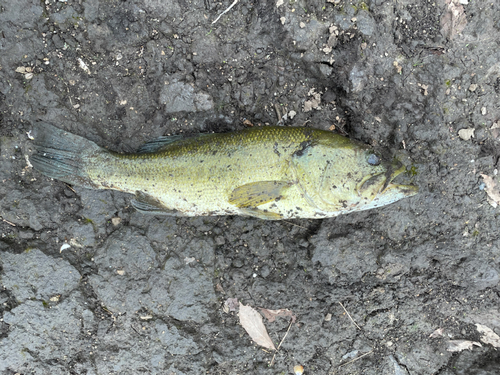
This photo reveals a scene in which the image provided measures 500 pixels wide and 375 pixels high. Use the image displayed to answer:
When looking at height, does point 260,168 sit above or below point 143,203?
above

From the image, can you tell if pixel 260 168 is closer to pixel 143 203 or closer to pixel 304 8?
pixel 143 203

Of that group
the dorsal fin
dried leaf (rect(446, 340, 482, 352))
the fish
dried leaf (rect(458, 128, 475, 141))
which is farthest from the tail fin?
dried leaf (rect(446, 340, 482, 352))

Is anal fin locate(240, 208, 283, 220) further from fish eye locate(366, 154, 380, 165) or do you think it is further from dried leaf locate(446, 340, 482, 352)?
dried leaf locate(446, 340, 482, 352)

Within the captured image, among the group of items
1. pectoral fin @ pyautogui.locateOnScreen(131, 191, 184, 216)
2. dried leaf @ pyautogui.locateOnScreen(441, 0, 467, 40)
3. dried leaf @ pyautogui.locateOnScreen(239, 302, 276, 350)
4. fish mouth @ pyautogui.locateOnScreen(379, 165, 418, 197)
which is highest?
dried leaf @ pyautogui.locateOnScreen(441, 0, 467, 40)

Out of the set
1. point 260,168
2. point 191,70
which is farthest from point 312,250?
point 191,70

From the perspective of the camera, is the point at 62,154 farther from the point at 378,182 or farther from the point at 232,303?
Result: the point at 378,182
